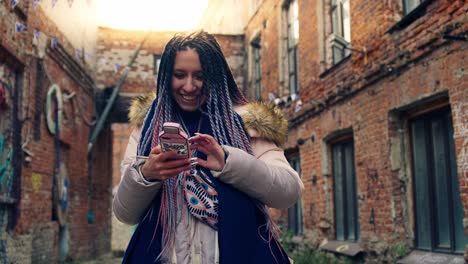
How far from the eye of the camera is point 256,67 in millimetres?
14656

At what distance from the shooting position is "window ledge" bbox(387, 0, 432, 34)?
239 inches

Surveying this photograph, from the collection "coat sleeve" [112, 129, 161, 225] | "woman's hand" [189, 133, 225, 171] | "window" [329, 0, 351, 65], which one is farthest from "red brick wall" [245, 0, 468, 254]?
"coat sleeve" [112, 129, 161, 225]

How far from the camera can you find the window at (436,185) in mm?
5730

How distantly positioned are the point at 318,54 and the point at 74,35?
5.72 metres

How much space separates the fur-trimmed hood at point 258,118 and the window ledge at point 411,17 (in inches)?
174

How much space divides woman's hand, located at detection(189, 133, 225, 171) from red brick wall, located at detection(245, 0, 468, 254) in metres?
3.95

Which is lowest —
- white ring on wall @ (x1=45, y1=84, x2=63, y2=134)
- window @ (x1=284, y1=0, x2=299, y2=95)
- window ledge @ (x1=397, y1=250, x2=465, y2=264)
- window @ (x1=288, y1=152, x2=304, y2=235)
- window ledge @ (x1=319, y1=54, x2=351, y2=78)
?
window ledge @ (x1=397, y1=250, x2=465, y2=264)

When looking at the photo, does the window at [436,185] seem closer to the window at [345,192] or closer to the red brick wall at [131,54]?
the window at [345,192]

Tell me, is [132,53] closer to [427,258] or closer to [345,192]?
[345,192]

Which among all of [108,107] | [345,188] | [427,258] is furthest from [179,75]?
[108,107]

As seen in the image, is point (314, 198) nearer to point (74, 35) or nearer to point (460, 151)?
point (460, 151)

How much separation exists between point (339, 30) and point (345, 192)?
2727mm

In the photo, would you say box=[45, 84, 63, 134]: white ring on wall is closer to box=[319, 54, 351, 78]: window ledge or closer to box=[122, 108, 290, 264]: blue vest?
box=[319, 54, 351, 78]: window ledge

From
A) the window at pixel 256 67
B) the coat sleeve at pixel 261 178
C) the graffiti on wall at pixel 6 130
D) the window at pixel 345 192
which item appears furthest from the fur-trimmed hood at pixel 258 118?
the window at pixel 256 67
